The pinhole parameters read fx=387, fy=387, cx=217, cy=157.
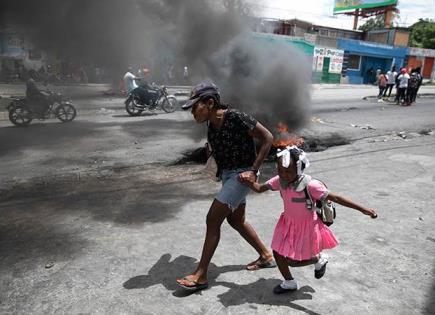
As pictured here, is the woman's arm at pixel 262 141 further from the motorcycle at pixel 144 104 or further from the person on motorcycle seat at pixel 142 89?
the person on motorcycle seat at pixel 142 89

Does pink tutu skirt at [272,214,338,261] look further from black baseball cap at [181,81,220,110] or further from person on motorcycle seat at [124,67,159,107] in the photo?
person on motorcycle seat at [124,67,159,107]

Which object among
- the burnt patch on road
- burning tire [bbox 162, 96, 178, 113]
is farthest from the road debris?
burning tire [bbox 162, 96, 178, 113]

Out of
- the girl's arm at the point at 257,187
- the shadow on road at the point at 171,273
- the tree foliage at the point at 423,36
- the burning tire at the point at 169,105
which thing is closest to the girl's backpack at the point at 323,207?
the girl's arm at the point at 257,187

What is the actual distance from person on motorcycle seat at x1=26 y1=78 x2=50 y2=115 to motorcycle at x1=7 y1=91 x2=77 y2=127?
28 mm

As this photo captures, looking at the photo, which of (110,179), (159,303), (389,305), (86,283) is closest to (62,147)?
(110,179)

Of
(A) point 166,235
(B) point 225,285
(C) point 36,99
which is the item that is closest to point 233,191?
(B) point 225,285

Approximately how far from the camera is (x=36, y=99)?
971 cm

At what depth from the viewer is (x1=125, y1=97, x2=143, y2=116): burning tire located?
37.5ft

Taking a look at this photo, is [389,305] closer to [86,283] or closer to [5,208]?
[86,283]

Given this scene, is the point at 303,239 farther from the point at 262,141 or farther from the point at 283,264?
the point at 262,141

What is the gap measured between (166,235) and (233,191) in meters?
1.17

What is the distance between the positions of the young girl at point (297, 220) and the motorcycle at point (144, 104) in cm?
938

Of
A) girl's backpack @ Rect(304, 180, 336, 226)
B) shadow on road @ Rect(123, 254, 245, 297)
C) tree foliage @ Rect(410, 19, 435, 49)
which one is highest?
tree foliage @ Rect(410, 19, 435, 49)

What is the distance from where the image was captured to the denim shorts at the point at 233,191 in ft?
8.95
